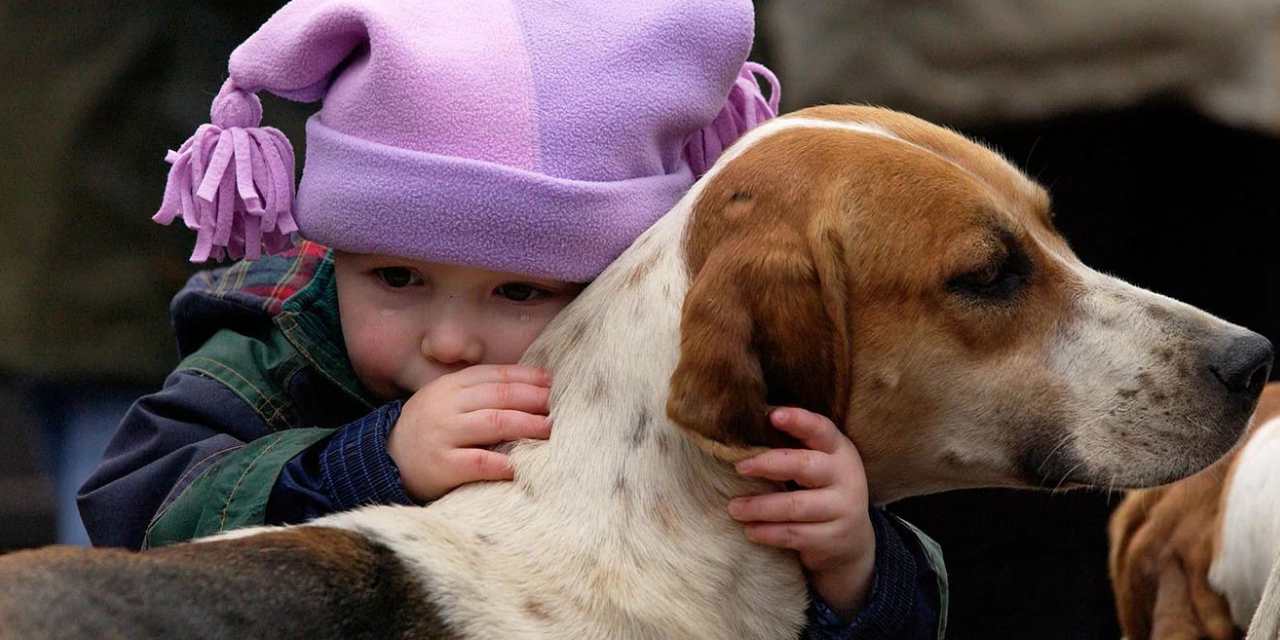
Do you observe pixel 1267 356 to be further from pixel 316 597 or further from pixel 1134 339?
pixel 316 597

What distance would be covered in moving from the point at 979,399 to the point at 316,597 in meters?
1.00

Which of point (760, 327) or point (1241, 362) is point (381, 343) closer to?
point (760, 327)

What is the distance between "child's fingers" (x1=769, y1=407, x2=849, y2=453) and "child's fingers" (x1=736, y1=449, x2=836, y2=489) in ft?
0.05

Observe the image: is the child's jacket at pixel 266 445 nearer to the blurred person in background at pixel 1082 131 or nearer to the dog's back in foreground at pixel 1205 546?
the dog's back in foreground at pixel 1205 546

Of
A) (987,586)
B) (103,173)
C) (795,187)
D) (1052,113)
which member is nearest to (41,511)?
(103,173)

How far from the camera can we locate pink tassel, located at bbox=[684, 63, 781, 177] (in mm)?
2705

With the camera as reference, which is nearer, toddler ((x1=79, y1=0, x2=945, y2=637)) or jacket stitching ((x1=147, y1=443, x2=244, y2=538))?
toddler ((x1=79, y1=0, x2=945, y2=637))

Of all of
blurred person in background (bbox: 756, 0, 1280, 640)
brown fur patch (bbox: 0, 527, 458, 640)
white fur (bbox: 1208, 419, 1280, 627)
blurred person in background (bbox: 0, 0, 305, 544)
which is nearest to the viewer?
brown fur patch (bbox: 0, 527, 458, 640)

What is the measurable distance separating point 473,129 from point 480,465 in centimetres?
53

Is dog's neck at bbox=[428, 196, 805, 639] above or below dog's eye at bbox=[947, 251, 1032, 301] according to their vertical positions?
below

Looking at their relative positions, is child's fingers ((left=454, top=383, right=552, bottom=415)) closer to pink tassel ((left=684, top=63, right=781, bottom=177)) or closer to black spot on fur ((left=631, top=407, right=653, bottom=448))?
black spot on fur ((left=631, top=407, right=653, bottom=448))

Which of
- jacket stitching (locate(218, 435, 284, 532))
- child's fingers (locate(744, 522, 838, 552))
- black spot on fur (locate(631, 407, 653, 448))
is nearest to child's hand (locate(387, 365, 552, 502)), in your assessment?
black spot on fur (locate(631, 407, 653, 448))

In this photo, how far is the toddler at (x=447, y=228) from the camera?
2346 mm

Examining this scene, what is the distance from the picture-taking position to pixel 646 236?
238 centimetres
